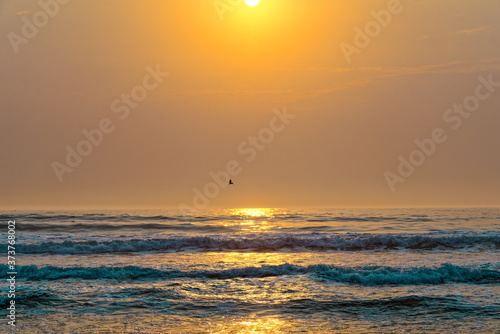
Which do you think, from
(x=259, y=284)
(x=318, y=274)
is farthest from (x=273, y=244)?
(x=259, y=284)

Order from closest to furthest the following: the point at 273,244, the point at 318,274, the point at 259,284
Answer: the point at 259,284 → the point at 318,274 → the point at 273,244

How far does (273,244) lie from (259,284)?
44.3 feet

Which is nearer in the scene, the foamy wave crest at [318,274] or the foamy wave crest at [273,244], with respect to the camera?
the foamy wave crest at [318,274]

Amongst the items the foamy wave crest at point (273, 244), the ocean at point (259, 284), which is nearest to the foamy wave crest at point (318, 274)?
the ocean at point (259, 284)

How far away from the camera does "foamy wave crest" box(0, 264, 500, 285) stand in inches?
767

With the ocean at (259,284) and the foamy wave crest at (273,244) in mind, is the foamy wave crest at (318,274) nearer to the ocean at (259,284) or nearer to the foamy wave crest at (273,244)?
the ocean at (259,284)

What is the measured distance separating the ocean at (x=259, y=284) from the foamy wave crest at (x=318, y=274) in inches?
1.9

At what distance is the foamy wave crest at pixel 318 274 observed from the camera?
19.5 metres

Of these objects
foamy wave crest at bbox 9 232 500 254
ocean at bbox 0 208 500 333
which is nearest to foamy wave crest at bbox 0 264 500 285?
ocean at bbox 0 208 500 333

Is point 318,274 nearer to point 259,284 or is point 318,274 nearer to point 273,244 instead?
point 259,284

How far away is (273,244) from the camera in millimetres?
32312

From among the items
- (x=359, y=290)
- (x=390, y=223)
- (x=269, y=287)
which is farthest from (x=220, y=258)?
(x=390, y=223)

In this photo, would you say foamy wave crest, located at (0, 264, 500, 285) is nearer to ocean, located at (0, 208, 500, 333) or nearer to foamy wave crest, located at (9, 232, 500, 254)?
ocean, located at (0, 208, 500, 333)

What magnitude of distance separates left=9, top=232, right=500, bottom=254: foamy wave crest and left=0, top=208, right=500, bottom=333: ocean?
69mm
